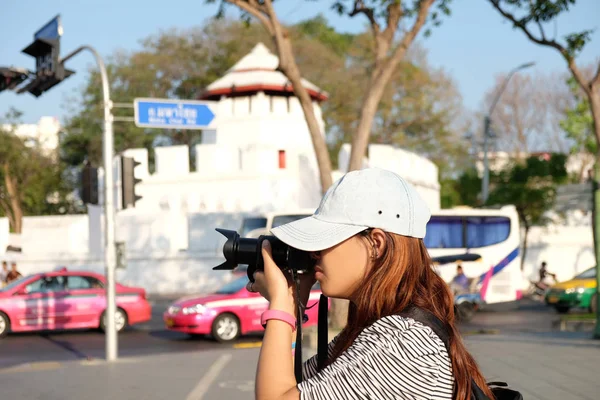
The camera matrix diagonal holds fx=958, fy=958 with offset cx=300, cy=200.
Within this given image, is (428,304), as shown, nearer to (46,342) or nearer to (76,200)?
(46,342)

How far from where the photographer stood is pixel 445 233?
2591cm

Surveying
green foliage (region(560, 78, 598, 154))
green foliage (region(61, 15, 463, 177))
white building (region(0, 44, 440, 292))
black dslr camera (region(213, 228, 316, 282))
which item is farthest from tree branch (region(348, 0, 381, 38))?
green foliage (region(61, 15, 463, 177))

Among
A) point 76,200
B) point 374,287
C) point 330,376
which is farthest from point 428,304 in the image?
point 76,200

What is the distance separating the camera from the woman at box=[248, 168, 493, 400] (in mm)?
2016

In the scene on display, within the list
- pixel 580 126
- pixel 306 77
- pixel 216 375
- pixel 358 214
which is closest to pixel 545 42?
pixel 216 375

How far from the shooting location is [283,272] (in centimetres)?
217

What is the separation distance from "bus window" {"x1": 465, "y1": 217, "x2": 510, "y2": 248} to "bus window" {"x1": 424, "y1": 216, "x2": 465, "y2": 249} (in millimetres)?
271

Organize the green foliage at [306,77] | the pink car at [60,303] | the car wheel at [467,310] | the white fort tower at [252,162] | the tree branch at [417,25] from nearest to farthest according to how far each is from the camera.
→ the tree branch at [417,25], the pink car at [60,303], the car wheel at [467,310], the white fort tower at [252,162], the green foliage at [306,77]

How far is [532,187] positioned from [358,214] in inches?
1484

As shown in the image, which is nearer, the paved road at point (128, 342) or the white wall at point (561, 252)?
the paved road at point (128, 342)

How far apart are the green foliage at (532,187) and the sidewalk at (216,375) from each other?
2462cm

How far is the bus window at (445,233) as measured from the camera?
25.8m

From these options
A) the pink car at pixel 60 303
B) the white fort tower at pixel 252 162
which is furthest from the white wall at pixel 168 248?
the pink car at pixel 60 303

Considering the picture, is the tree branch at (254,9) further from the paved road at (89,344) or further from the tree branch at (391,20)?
the paved road at (89,344)
